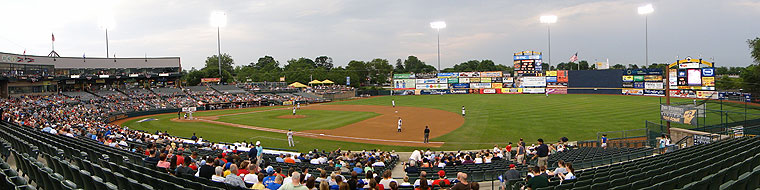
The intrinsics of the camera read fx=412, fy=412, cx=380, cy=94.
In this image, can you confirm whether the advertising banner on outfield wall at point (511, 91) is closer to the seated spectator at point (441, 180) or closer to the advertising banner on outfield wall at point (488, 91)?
the advertising banner on outfield wall at point (488, 91)

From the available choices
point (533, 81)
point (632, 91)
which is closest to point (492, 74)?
point (533, 81)

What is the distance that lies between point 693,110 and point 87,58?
69.9m

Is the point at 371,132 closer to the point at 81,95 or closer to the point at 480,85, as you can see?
the point at 81,95

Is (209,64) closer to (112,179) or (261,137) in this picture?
(261,137)

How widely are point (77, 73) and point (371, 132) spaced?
49.0m


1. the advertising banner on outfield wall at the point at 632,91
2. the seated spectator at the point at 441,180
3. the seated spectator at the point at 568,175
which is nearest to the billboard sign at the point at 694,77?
the advertising banner on outfield wall at the point at 632,91

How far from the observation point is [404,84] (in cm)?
8488

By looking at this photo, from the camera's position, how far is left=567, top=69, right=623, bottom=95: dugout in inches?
2675

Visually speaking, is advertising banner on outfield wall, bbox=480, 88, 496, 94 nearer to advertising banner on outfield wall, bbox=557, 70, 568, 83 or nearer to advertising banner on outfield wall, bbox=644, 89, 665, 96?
advertising banner on outfield wall, bbox=557, 70, 568, 83

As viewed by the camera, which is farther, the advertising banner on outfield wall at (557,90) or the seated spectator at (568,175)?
the advertising banner on outfield wall at (557,90)

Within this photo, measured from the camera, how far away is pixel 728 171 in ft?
20.4

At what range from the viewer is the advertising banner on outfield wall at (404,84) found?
8419 centimetres

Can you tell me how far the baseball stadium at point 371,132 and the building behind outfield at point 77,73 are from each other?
19 centimetres

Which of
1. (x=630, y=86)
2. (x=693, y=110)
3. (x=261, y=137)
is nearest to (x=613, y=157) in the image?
(x=693, y=110)
